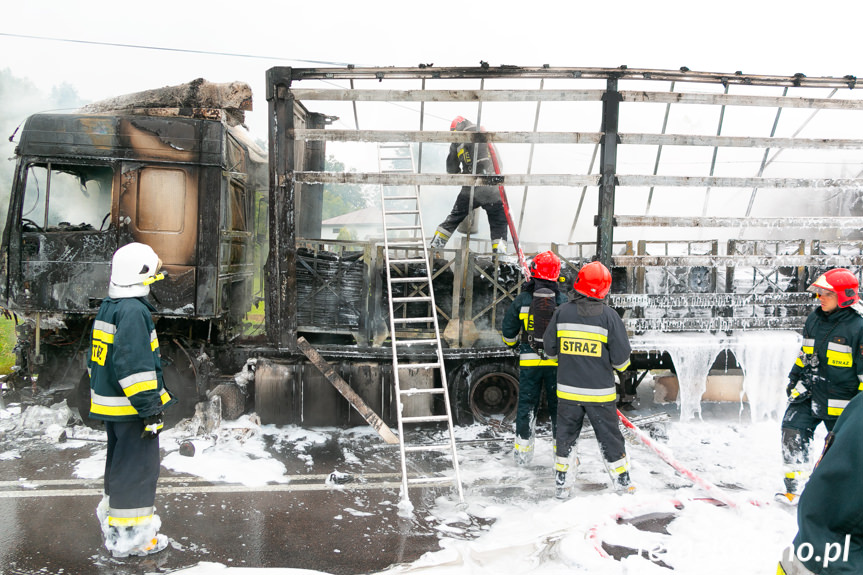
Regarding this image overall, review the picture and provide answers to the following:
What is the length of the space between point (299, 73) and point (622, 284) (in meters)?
4.54

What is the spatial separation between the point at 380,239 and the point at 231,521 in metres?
3.54

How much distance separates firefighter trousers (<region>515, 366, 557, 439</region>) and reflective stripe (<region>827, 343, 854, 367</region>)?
7.40 feet

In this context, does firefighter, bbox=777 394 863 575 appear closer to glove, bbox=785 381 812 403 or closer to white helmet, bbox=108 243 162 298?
glove, bbox=785 381 812 403

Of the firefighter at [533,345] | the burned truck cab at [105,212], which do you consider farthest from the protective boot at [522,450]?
the burned truck cab at [105,212]

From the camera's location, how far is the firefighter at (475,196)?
6.82m

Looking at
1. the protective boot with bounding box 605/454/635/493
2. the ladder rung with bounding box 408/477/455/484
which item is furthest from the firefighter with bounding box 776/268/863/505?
the ladder rung with bounding box 408/477/455/484

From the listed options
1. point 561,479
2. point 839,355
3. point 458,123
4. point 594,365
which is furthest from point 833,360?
point 458,123

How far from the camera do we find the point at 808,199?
7.78m

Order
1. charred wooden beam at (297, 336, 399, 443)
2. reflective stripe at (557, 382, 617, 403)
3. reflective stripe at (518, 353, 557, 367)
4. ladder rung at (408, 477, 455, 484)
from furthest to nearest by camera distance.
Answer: charred wooden beam at (297, 336, 399, 443)
reflective stripe at (518, 353, 557, 367)
ladder rung at (408, 477, 455, 484)
reflective stripe at (557, 382, 617, 403)

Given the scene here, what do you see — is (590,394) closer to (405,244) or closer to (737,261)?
(405,244)

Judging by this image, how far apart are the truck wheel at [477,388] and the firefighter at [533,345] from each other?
3.55ft

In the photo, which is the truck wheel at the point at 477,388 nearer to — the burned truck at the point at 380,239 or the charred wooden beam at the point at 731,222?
the burned truck at the point at 380,239

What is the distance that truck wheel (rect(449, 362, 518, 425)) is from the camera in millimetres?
6645

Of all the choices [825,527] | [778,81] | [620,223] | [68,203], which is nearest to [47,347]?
[68,203]
